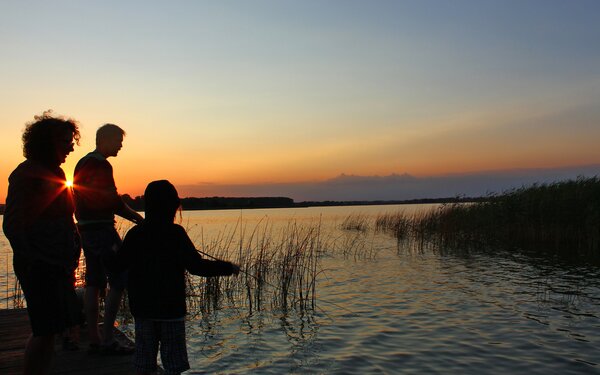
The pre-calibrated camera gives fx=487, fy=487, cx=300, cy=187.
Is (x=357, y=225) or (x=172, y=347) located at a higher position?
(x=172, y=347)

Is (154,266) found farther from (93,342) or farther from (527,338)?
(527,338)

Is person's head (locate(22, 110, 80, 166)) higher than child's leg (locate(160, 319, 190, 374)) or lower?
higher

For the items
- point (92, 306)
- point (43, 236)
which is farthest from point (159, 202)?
point (92, 306)

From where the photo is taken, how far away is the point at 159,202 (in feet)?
10.7

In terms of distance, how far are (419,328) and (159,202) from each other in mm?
6100

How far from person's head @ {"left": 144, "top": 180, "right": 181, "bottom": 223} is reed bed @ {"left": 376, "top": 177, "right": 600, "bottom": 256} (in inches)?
700

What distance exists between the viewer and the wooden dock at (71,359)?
4.35 m

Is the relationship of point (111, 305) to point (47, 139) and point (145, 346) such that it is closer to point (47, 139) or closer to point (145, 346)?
point (145, 346)

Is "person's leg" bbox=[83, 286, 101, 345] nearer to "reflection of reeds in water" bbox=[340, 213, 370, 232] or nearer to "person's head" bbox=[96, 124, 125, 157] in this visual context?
"person's head" bbox=[96, 124, 125, 157]

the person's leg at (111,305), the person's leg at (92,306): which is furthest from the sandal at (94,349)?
the person's leg at (111,305)

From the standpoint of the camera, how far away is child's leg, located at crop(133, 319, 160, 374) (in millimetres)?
3234

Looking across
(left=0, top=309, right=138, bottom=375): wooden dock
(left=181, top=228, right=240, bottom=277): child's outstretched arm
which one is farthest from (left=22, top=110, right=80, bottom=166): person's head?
(left=0, top=309, right=138, bottom=375): wooden dock

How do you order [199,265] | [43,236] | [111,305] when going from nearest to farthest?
[199,265]
[43,236]
[111,305]

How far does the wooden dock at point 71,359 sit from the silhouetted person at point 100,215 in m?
0.17
